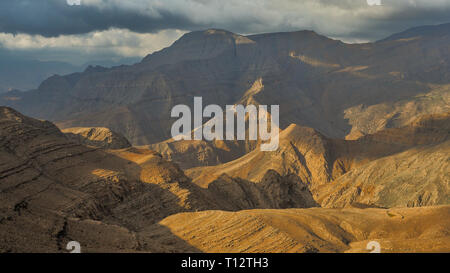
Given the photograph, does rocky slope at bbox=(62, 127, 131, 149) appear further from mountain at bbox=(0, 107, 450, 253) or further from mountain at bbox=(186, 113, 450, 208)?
mountain at bbox=(0, 107, 450, 253)

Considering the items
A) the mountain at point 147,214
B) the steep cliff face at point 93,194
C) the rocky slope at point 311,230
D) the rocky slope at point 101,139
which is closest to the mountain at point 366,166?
the rocky slope at point 101,139

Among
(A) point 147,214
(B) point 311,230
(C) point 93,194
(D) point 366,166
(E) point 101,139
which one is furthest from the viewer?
(D) point 366,166

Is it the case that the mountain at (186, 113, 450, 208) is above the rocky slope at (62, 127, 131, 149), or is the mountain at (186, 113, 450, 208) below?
below

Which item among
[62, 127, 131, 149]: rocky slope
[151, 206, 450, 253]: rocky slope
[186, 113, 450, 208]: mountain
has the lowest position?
[186, 113, 450, 208]: mountain

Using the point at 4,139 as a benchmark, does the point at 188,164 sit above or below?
below

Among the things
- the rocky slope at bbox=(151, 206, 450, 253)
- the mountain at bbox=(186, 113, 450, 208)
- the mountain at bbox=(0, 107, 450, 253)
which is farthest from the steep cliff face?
the mountain at bbox=(186, 113, 450, 208)

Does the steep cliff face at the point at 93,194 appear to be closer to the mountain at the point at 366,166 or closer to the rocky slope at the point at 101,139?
the mountain at the point at 366,166

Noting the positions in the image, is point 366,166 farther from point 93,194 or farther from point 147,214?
point 93,194

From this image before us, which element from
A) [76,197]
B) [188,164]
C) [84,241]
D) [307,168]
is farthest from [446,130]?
[84,241]

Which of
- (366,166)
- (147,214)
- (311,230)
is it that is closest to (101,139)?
(147,214)
